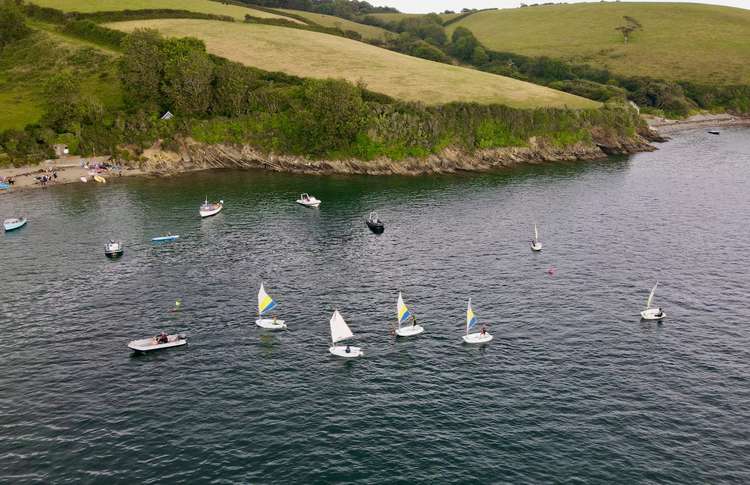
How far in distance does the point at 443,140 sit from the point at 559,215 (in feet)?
184

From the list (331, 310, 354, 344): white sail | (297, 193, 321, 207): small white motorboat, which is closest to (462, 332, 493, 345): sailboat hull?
(331, 310, 354, 344): white sail

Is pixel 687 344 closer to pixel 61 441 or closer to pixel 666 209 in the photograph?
pixel 666 209

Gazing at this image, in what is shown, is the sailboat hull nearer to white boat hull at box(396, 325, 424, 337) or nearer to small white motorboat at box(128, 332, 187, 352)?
white boat hull at box(396, 325, 424, 337)

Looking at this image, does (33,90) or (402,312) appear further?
(33,90)

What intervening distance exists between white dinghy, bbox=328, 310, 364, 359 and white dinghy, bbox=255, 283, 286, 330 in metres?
9.13

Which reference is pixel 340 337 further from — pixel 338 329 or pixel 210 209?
pixel 210 209

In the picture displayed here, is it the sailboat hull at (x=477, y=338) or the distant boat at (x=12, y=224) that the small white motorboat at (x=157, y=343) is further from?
the distant boat at (x=12, y=224)

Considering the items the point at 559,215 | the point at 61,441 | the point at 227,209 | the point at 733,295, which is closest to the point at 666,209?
the point at 559,215

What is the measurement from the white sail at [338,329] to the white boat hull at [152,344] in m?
20.0

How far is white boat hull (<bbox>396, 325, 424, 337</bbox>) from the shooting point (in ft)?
249

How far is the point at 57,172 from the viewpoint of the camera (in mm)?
150125

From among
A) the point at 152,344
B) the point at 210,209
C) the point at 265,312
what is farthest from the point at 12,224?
the point at 265,312

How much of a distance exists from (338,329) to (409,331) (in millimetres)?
10376

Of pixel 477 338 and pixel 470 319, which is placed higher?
pixel 470 319
